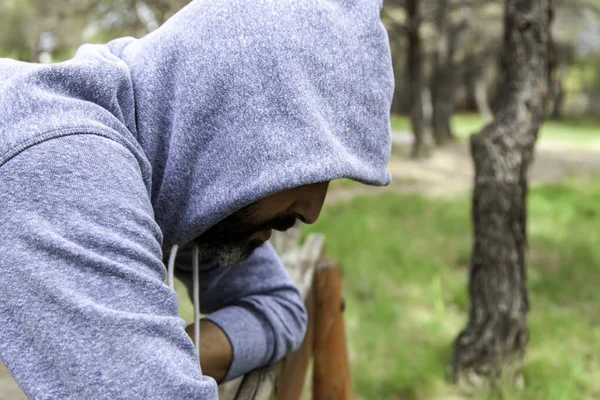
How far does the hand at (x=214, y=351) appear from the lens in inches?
50.1

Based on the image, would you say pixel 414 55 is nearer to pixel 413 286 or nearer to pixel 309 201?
pixel 413 286

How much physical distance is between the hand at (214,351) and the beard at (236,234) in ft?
0.56

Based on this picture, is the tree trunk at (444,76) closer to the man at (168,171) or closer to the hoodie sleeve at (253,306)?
the hoodie sleeve at (253,306)

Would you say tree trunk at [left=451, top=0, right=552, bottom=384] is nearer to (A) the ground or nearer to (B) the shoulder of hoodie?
(A) the ground

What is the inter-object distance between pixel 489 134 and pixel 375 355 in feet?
3.76

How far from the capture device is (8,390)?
2.93 m

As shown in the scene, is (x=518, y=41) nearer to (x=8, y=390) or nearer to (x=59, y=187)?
(x=59, y=187)

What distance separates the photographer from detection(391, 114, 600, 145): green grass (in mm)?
14242

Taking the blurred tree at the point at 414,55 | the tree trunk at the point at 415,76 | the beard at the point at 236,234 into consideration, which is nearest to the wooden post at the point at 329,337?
the beard at the point at 236,234

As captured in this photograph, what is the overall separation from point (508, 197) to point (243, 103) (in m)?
1.83

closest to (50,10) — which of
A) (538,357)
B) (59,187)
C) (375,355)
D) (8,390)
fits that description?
(8,390)

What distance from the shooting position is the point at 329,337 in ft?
6.57

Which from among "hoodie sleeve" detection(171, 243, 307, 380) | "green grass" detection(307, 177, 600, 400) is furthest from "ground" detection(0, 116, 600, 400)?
"hoodie sleeve" detection(171, 243, 307, 380)

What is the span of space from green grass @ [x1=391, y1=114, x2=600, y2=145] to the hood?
13.5m
